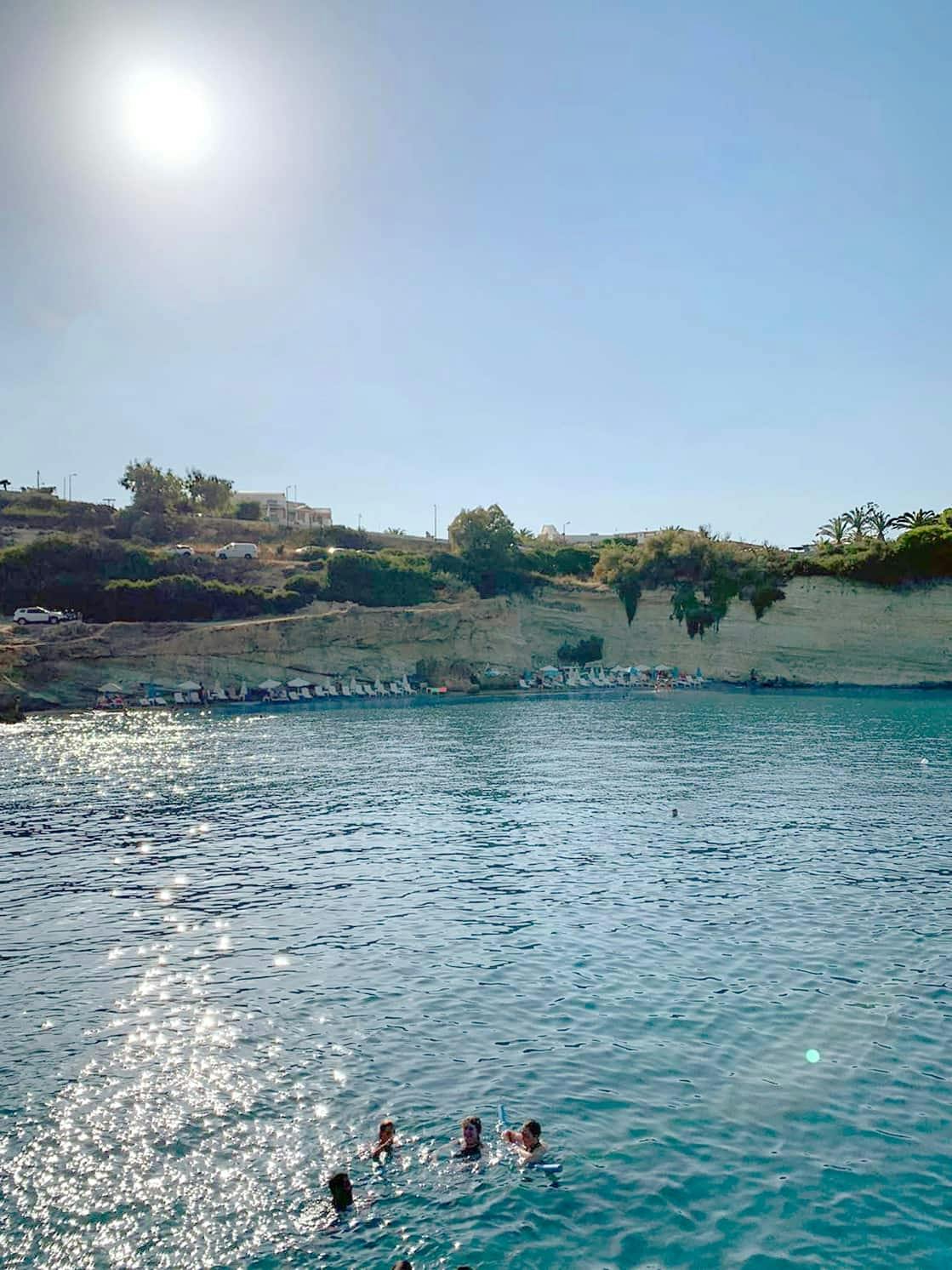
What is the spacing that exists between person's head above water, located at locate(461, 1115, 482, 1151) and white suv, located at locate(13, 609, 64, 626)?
269ft

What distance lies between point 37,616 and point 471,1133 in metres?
85.2

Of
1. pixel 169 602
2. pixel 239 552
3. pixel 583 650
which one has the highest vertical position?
pixel 239 552

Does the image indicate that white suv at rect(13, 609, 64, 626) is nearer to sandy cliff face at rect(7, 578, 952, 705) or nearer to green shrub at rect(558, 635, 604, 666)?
sandy cliff face at rect(7, 578, 952, 705)

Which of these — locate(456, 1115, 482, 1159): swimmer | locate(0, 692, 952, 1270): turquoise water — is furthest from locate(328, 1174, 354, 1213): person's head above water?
locate(456, 1115, 482, 1159): swimmer

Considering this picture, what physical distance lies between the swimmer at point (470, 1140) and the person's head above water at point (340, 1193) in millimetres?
1824

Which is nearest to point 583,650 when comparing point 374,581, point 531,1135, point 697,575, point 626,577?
point 626,577

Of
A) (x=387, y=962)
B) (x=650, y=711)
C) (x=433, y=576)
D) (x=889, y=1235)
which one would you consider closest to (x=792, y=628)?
(x=650, y=711)

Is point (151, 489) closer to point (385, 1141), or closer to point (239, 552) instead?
point (239, 552)

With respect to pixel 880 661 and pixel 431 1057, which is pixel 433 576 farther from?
pixel 431 1057

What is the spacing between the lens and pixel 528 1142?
1421 cm

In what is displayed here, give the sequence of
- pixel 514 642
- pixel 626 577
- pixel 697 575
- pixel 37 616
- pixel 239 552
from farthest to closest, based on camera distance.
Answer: pixel 239 552
pixel 626 577
pixel 697 575
pixel 514 642
pixel 37 616

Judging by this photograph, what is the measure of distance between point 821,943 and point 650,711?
53165 mm

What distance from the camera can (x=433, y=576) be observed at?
106562 mm

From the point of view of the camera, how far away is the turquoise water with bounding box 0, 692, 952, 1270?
502 inches
